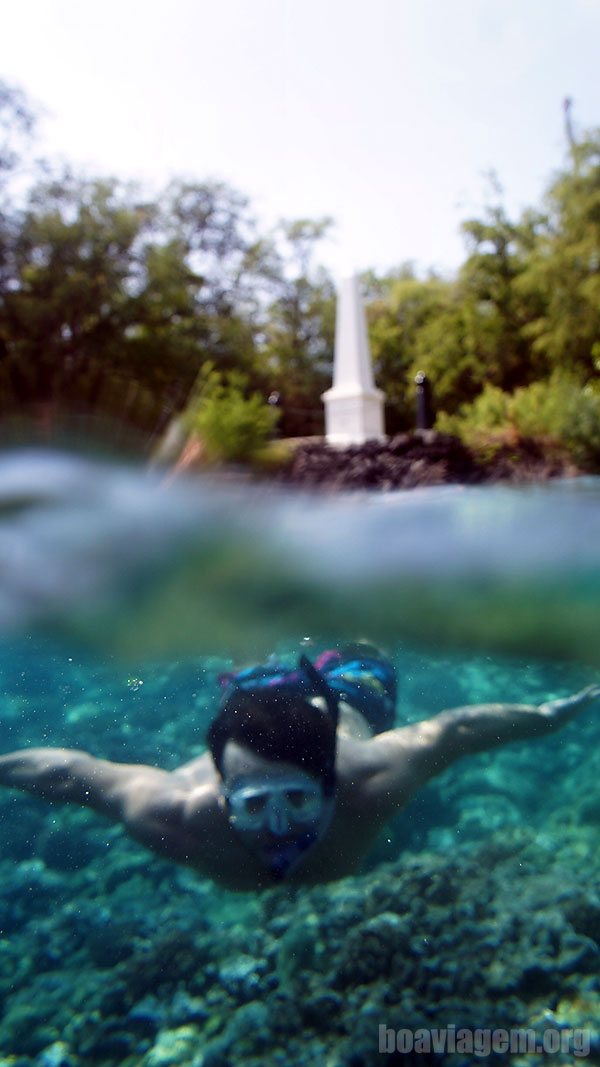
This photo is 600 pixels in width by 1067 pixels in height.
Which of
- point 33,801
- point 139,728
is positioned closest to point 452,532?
point 139,728

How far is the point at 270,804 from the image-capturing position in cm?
417

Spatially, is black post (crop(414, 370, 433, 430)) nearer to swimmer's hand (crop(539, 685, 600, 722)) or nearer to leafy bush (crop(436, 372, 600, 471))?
leafy bush (crop(436, 372, 600, 471))

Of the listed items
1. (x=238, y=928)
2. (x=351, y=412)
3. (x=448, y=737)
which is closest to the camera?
(x=238, y=928)

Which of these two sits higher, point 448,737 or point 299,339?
point 299,339

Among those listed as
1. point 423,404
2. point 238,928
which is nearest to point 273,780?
point 238,928

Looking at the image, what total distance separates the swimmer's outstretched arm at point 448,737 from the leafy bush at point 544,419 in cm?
297

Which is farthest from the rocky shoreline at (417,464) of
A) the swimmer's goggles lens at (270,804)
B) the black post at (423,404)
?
the swimmer's goggles lens at (270,804)

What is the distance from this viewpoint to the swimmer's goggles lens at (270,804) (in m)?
4.16

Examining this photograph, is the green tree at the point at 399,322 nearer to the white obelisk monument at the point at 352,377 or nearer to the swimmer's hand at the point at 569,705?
the white obelisk monument at the point at 352,377

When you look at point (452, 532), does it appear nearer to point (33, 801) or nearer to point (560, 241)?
point (33, 801)

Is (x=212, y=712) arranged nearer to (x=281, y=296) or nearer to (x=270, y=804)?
(x=270, y=804)

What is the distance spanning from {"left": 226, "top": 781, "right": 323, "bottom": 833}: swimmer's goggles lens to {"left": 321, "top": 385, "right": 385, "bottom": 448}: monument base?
8291 millimetres

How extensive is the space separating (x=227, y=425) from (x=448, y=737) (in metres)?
2.92

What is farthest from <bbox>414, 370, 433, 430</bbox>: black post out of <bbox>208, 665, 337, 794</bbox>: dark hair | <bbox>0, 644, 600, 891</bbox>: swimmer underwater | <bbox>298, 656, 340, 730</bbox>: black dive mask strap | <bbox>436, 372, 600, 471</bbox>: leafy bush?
<bbox>208, 665, 337, 794</bbox>: dark hair
